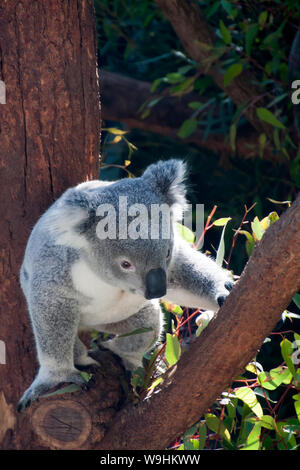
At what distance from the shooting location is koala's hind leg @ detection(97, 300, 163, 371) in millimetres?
2316

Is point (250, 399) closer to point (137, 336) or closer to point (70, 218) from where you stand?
point (137, 336)

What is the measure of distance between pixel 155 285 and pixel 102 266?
0.72ft

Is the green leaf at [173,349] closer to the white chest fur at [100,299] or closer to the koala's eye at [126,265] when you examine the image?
the white chest fur at [100,299]

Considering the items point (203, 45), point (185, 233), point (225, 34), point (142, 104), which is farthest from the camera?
point (142, 104)

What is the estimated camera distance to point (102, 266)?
1.96 metres

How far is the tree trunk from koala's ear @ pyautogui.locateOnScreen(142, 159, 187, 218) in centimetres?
37

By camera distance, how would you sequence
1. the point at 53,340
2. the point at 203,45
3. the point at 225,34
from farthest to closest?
the point at 203,45 < the point at 225,34 < the point at 53,340

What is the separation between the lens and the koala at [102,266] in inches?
73.9

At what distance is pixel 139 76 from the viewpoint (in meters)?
4.55

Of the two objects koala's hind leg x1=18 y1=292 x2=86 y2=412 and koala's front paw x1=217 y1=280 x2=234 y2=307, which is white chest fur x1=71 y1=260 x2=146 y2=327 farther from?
koala's front paw x1=217 y1=280 x2=234 y2=307

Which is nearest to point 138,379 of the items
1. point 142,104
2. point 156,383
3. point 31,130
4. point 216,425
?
point 156,383
